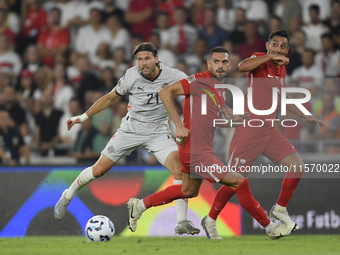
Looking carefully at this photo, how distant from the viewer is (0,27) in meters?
12.1

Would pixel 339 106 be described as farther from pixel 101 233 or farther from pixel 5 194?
pixel 5 194

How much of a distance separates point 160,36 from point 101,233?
5.61 meters

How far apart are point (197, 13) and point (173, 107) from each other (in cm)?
580

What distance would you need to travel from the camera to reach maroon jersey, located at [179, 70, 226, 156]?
6113 millimetres

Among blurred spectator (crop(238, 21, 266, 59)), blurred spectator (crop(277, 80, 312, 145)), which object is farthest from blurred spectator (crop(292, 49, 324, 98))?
blurred spectator (crop(277, 80, 312, 145))

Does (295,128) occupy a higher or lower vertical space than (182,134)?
lower

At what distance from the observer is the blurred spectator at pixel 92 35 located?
37.2ft

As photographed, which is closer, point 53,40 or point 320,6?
point 320,6

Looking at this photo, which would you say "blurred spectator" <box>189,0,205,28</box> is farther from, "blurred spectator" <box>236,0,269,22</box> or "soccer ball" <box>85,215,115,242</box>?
"soccer ball" <box>85,215,115,242</box>

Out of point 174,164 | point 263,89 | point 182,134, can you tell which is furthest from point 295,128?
point 182,134

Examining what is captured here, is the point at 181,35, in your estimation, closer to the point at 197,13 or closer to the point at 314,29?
the point at 197,13

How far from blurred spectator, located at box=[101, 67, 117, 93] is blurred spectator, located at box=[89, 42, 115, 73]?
73 centimetres

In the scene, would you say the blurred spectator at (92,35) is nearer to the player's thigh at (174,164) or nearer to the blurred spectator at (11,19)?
the blurred spectator at (11,19)

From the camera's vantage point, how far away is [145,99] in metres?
6.86
